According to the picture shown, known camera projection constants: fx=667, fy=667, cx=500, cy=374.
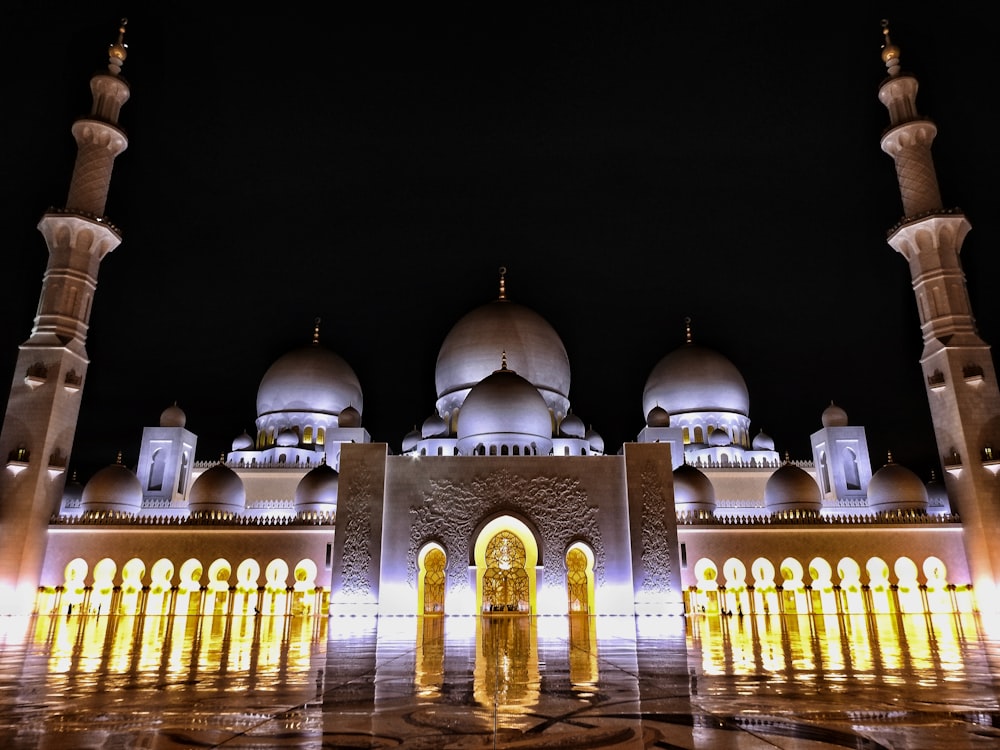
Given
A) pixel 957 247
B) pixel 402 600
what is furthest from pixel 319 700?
pixel 957 247

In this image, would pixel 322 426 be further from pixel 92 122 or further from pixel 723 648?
pixel 723 648

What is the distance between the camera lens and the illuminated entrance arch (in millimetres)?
14781

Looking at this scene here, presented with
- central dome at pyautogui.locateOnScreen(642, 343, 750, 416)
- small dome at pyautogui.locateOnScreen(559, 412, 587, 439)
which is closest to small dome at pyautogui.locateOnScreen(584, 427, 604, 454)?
small dome at pyautogui.locateOnScreen(559, 412, 587, 439)

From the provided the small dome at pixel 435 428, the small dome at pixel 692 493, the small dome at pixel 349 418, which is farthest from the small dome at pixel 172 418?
the small dome at pixel 692 493

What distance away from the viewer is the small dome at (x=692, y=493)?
17.3 m

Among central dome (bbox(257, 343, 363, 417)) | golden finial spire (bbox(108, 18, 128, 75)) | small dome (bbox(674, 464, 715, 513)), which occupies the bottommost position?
small dome (bbox(674, 464, 715, 513))

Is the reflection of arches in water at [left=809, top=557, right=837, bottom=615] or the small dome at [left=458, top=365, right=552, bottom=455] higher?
the small dome at [left=458, top=365, right=552, bottom=455]

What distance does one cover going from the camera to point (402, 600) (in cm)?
1466

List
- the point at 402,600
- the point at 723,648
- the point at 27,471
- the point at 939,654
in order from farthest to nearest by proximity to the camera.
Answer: the point at 27,471 → the point at 402,600 → the point at 723,648 → the point at 939,654

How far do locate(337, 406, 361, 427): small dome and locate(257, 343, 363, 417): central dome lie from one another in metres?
0.92

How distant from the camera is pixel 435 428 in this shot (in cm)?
2012

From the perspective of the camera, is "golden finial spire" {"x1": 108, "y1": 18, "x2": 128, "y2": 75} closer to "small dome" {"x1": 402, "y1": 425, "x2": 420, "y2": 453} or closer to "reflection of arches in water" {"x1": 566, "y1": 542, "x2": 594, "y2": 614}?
"small dome" {"x1": 402, "y1": 425, "x2": 420, "y2": 453}

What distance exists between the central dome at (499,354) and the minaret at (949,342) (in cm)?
1023

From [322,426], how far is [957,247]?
65.4 feet
